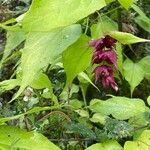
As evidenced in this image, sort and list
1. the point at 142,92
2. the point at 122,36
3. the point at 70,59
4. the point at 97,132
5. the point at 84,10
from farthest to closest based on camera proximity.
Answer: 1. the point at 142,92
2. the point at 97,132
3. the point at 70,59
4. the point at 122,36
5. the point at 84,10

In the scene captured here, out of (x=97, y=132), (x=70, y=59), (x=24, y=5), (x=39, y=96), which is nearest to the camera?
(x=70, y=59)

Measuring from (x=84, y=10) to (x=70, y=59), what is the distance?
0.93 feet

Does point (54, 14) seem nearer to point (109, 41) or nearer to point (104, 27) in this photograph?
point (109, 41)

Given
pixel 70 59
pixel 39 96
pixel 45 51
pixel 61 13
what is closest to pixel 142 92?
pixel 39 96

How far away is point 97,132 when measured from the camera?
0.97 meters

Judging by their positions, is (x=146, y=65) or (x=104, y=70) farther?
(x=146, y=65)

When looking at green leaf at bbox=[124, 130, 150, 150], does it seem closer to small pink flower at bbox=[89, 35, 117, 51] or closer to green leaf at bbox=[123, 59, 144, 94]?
small pink flower at bbox=[89, 35, 117, 51]

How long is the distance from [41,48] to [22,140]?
0.49 ft

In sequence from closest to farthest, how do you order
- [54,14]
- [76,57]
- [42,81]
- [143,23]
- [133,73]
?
[54,14] < [76,57] < [42,81] < [133,73] < [143,23]

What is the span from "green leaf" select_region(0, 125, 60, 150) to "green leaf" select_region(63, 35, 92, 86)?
18 cm

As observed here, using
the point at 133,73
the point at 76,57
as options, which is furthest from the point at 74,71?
the point at 133,73

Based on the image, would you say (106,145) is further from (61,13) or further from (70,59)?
(61,13)

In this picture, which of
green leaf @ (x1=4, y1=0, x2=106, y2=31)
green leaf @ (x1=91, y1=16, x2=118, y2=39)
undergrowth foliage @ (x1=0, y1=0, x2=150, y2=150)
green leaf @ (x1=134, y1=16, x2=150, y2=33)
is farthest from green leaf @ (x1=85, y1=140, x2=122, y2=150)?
green leaf @ (x1=134, y1=16, x2=150, y2=33)

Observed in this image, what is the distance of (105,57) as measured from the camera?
69 cm
